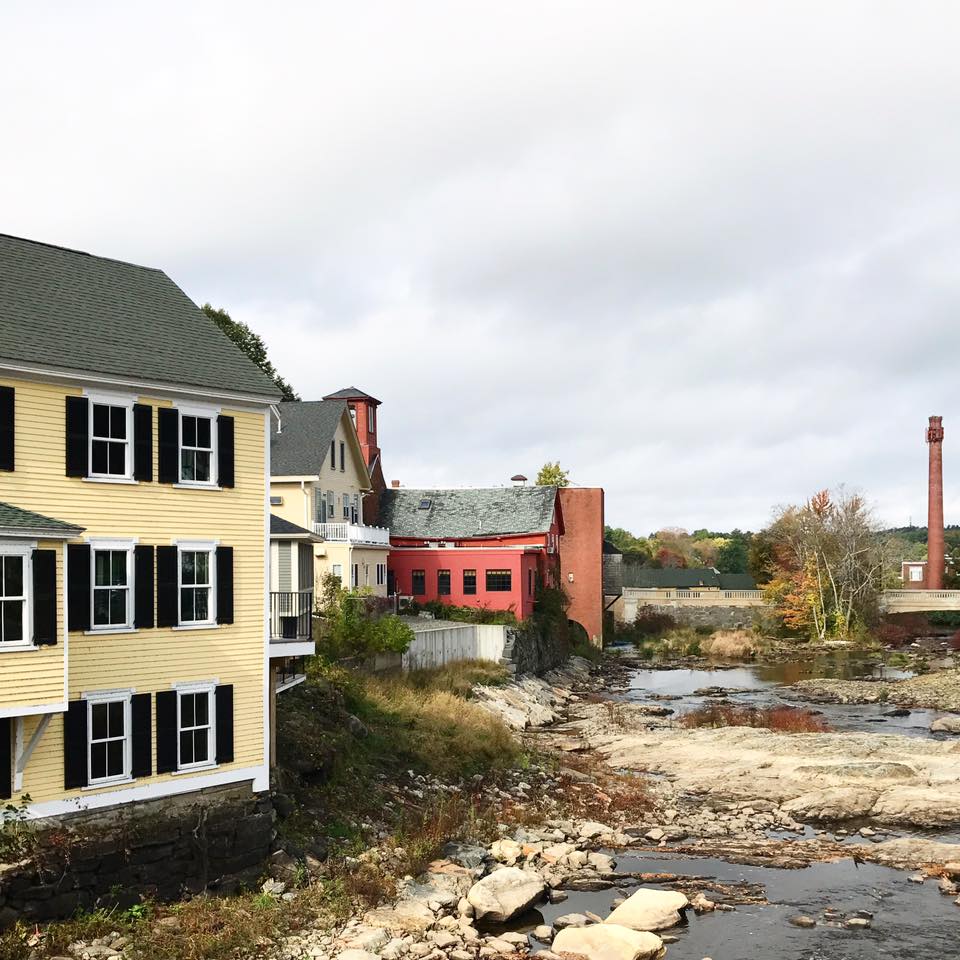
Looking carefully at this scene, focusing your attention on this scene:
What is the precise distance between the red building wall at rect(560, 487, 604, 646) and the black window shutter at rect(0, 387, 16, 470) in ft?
168

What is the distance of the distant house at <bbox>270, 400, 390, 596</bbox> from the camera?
48688 mm

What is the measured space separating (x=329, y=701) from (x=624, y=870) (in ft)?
33.2

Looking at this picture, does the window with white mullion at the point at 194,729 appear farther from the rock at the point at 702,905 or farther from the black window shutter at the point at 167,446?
the rock at the point at 702,905

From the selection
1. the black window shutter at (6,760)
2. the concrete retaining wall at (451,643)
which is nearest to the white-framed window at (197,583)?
the black window shutter at (6,760)

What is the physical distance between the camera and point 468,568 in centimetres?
5894

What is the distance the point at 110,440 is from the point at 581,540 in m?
50.7

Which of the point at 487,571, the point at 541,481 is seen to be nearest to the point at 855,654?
the point at 541,481

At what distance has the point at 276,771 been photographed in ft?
80.6

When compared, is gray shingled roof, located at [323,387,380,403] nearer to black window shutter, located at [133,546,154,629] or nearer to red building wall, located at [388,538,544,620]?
red building wall, located at [388,538,544,620]

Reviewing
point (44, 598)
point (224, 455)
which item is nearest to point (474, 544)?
point (224, 455)

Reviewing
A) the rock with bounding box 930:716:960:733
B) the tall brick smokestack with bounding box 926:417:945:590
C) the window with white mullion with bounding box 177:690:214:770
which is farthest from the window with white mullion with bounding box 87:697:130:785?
the tall brick smokestack with bounding box 926:417:945:590

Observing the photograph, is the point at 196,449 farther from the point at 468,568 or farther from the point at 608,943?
the point at 468,568

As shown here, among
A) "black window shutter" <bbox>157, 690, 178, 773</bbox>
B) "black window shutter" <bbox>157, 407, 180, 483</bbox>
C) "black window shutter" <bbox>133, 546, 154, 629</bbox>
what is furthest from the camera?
"black window shutter" <bbox>157, 407, 180, 483</bbox>

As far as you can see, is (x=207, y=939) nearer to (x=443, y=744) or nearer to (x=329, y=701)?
(x=329, y=701)
